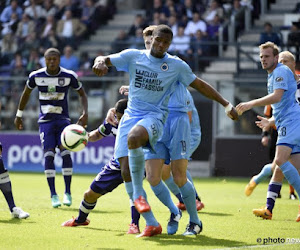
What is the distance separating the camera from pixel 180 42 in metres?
21.5

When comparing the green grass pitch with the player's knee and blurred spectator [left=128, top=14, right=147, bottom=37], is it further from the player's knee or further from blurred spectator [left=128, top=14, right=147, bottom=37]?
blurred spectator [left=128, top=14, right=147, bottom=37]

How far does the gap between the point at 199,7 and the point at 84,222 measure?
15.4 metres

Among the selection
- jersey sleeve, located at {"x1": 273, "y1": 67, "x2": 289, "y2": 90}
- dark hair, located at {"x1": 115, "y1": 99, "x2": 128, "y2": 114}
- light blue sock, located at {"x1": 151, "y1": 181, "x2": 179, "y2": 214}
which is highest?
jersey sleeve, located at {"x1": 273, "y1": 67, "x2": 289, "y2": 90}

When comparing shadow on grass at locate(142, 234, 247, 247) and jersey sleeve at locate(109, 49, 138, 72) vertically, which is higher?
jersey sleeve at locate(109, 49, 138, 72)

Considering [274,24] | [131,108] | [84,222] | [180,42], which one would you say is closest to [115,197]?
[84,222]

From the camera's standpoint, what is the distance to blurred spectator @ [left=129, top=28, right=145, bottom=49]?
21659mm

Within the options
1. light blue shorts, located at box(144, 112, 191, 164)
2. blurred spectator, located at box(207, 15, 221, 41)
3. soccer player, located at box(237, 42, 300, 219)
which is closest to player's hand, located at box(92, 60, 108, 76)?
light blue shorts, located at box(144, 112, 191, 164)

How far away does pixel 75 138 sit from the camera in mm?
8914

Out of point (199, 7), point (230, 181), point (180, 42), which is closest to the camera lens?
point (230, 181)

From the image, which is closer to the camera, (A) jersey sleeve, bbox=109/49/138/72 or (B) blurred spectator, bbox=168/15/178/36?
(A) jersey sleeve, bbox=109/49/138/72

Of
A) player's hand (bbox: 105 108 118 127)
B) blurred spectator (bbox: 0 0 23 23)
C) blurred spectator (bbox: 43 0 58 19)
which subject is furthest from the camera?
blurred spectator (bbox: 0 0 23 23)

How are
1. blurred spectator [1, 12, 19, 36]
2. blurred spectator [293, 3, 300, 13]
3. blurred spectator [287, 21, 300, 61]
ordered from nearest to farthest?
blurred spectator [287, 21, 300, 61]
blurred spectator [293, 3, 300, 13]
blurred spectator [1, 12, 19, 36]

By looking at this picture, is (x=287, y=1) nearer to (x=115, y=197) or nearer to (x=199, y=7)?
(x=199, y=7)

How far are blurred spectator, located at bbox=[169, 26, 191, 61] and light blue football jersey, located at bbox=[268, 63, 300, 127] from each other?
35.8ft
